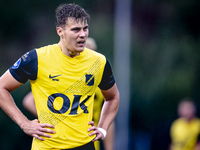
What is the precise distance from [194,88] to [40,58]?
872 cm

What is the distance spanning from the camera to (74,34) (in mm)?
2893

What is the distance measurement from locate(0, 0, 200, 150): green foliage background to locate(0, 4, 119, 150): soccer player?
6691mm

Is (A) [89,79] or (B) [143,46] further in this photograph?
(B) [143,46]

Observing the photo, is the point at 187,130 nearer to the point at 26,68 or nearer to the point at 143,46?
the point at 143,46

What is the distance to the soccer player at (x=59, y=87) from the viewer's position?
9.48 ft

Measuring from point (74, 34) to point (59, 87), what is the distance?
496mm

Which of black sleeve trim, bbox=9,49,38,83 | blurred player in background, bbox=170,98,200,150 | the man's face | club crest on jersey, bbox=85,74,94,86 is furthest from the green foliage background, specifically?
the man's face

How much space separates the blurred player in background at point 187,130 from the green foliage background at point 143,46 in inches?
61.3

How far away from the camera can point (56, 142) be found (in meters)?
2.91

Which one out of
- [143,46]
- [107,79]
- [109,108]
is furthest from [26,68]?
[143,46]

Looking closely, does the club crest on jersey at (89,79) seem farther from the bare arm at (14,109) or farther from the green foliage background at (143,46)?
the green foliage background at (143,46)

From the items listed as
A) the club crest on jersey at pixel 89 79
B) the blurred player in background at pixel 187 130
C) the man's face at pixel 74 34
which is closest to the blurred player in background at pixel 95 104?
the club crest on jersey at pixel 89 79

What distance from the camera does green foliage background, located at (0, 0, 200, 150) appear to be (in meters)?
→ 9.98

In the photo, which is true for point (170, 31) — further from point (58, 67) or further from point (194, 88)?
point (58, 67)
